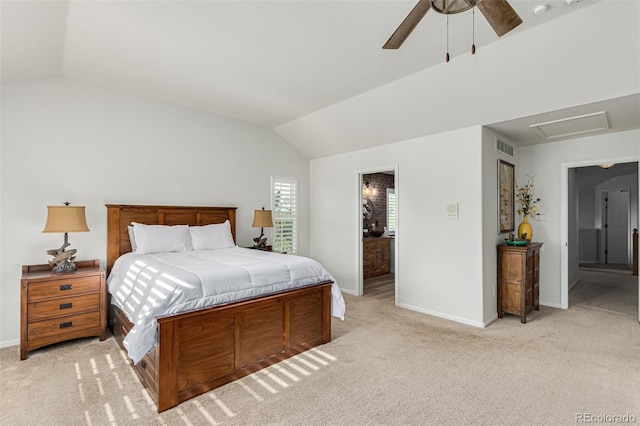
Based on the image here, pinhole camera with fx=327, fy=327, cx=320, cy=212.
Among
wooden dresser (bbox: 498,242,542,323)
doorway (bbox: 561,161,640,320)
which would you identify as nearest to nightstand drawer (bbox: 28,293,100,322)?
wooden dresser (bbox: 498,242,542,323)

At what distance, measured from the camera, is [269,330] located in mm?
3023

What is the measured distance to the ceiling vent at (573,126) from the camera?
149 inches

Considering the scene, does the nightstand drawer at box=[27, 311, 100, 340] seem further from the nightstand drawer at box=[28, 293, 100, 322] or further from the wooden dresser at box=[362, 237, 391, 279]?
the wooden dresser at box=[362, 237, 391, 279]

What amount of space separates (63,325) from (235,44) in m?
3.34

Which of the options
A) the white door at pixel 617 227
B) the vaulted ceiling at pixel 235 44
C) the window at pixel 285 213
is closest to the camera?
the vaulted ceiling at pixel 235 44

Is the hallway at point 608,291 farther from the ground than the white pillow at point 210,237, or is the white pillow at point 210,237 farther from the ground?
the white pillow at point 210,237

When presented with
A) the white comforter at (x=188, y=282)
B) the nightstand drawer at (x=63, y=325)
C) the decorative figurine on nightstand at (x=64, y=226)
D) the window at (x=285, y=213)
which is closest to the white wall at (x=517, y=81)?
the window at (x=285, y=213)

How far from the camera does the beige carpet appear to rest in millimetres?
2287

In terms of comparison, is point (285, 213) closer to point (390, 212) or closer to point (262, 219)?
point (262, 219)

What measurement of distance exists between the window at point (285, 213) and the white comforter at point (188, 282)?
221cm

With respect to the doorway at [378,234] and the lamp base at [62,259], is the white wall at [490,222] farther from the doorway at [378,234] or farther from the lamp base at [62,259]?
the lamp base at [62,259]

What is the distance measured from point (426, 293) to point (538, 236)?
218 cm

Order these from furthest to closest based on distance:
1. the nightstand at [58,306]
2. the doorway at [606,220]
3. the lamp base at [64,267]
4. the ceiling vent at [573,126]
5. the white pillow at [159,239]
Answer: the doorway at [606,220] < the white pillow at [159,239] < the ceiling vent at [573,126] < the lamp base at [64,267] < the nightstand at [58,306]

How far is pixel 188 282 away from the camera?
256cm
